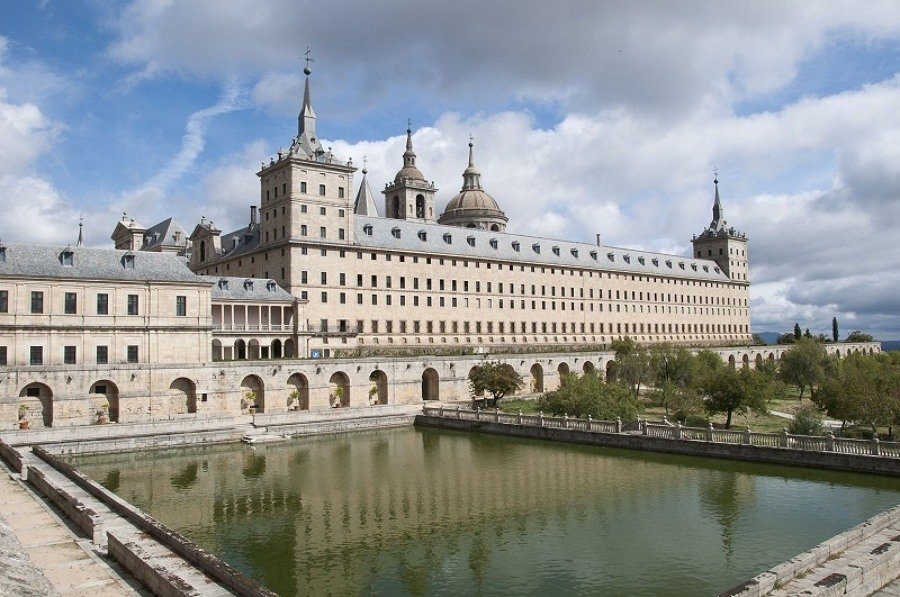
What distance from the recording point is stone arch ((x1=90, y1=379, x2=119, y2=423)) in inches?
1722

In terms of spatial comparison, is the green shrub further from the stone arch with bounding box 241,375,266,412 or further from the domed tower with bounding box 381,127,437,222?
the domed tower with bounding box 381,127,437,222

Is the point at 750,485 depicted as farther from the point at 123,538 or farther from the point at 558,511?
the point at 123,538

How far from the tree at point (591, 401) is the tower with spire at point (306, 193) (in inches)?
1066

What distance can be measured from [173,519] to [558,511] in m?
13.5

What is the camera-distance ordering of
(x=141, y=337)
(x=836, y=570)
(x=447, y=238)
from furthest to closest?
(x=447, y=238) < (x=141, y=337) < (x=836, y=570)

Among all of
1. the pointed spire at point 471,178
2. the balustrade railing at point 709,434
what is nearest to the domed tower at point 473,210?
the pointed spire at point 471,178

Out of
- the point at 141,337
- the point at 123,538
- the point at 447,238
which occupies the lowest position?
the point at 123,538

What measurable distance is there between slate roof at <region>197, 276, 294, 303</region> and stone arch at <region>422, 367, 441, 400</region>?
41.8 feet

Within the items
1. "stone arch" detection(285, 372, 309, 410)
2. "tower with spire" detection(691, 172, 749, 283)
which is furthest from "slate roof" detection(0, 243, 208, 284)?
"tower with spire" detection(691, 172, 749, 283)

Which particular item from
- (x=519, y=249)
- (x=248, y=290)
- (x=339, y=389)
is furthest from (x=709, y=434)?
(x=519, y=249)

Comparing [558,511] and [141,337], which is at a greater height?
[141,337]

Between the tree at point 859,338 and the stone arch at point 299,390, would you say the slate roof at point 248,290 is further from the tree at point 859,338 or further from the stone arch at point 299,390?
the tree at point 859,338

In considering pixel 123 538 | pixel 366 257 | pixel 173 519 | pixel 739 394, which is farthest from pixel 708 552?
pixel 366 257

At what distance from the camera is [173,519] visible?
83.1ft
